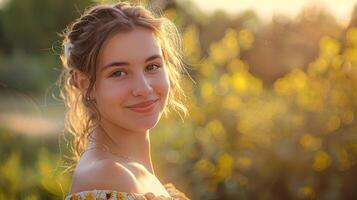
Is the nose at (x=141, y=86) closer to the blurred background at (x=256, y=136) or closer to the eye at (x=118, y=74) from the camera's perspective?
the eye at (x=118, y=74)

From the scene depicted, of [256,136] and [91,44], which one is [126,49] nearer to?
[91,44]

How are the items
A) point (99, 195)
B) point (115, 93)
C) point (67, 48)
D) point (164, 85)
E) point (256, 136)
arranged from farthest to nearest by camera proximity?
1. point (256, 136)
2. point (67, 48)
3. point (164, 85)
4. point (115, 93)
5. point (99, 195)

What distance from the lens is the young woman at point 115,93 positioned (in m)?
2.11

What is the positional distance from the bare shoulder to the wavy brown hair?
0.24 metres

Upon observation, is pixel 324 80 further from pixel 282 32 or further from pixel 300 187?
pixel 282 32

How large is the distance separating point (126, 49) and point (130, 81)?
99mm

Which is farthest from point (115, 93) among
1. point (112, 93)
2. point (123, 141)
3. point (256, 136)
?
point (256, 136)

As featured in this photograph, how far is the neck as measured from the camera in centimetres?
231

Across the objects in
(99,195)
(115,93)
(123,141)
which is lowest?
(99,195)

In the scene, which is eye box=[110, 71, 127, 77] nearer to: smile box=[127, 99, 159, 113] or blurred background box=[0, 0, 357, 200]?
smile box=[127, 99, 159, 113]

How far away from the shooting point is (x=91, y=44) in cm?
225

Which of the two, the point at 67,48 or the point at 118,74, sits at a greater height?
the point at 67,48

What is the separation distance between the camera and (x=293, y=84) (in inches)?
231

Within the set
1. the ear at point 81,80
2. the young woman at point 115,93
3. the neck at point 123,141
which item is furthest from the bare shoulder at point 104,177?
the ear at point 81,80
